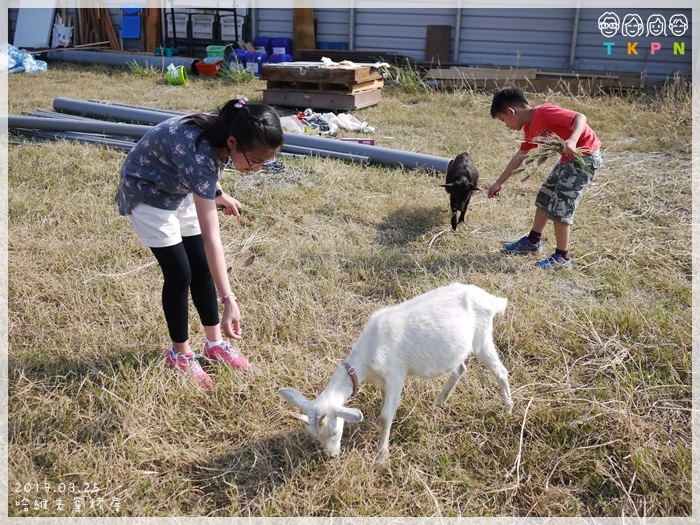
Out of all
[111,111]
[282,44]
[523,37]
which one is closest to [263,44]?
[282,44]

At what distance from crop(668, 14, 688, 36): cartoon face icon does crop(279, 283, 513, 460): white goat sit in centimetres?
1193

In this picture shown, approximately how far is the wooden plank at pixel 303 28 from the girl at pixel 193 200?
12.7 meters

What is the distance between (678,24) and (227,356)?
12.6 meters

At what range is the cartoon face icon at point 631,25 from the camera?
12164 mm

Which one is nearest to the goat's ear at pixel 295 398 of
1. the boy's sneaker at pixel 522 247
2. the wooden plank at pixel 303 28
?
the boy's sneaker at pixel 522 247

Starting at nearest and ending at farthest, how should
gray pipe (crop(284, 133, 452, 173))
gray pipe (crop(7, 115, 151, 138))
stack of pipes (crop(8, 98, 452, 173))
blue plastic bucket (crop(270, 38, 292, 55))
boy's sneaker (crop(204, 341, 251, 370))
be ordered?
boy's sneaker (crop(204, 341, 251, 370)) < gray pipe (crop(284, 133, 452, 173)) < stack of pipes (crop(8, 98, 452, 173)) < gray pipe (crop(7, 115, 151, 138)) < blue plastic bucket (crop(270, 38, 292, 55))

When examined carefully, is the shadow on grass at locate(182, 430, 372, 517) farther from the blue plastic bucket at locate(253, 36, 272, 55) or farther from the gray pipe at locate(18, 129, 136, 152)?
the blue plastic bucket at locate(253, 36, 272, 55)

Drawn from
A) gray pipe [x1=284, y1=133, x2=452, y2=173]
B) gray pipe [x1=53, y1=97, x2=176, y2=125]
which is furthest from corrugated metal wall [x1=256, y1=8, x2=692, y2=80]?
gray pipe [x1=53, y1=97, x2=176, y2=125]

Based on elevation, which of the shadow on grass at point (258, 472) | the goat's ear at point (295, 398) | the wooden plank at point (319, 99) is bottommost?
the shadow on grass at point (258, 472)

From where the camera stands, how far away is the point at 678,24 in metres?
11.8

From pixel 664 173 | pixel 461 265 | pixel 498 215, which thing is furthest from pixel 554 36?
pixel 461 265

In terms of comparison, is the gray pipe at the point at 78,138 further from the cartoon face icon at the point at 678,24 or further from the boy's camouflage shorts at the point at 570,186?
the cartoon face icon at the point at 678,24

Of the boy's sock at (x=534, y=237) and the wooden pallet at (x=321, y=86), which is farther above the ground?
the wooden pallet at (x=321, y=86)

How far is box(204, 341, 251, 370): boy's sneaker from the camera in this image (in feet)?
10.6
